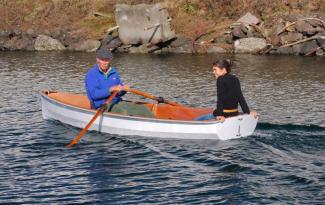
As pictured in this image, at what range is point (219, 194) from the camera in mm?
11844

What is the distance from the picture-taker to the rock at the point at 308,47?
34.7m

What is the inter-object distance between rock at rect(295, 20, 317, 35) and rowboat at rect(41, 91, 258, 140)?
18771 millimetres

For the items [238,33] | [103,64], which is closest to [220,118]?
[103,64]

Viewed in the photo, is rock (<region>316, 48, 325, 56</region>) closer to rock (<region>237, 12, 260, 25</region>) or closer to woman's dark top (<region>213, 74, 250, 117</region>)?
rock (<region>237, 12, 260, 25</region>)

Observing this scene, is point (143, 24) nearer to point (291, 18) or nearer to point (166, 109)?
point (291, 18)

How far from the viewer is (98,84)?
658 inches

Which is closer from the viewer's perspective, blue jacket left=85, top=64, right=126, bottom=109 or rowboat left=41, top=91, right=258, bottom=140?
rowboat left=41, top=91, right=258, bottom=140

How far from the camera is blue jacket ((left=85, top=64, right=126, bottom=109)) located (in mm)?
16609

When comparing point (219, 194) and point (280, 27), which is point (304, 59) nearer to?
point (280, 27)

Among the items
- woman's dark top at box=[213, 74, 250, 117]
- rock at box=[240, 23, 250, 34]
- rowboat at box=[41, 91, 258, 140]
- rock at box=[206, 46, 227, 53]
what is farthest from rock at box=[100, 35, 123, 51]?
woman's dark top at box=[213, 74, 250, 117]

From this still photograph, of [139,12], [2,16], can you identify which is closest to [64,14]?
[2,16]

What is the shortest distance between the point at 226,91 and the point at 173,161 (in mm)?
2193

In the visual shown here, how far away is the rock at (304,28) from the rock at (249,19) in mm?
2803

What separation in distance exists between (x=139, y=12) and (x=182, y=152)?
80.5 ft
